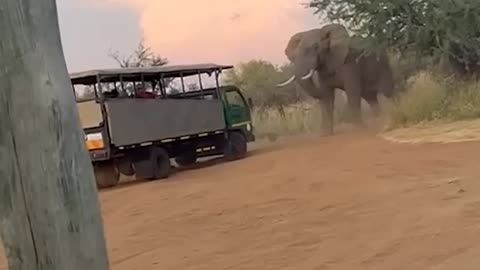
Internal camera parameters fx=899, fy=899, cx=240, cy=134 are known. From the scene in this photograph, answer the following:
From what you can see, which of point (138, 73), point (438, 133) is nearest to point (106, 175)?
point (138, 73)

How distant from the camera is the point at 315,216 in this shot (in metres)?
9.61

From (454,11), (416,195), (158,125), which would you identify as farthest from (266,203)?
(454,11)

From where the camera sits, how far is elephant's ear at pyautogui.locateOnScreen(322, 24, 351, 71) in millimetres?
24391

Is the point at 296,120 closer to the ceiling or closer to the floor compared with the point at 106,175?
closer to the floor

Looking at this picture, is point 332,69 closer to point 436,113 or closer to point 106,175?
point 436,113

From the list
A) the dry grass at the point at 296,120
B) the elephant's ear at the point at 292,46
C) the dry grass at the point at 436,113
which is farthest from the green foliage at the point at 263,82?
the dry grass at the point at 436,113

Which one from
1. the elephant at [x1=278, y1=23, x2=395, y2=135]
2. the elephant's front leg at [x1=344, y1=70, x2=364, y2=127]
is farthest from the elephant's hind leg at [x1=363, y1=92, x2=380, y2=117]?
the elephant's front leg at [x1=344, y1=70, x2=364, y2=127]

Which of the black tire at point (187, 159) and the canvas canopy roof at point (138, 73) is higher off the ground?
the canvas canopy roof at point (138, 73)

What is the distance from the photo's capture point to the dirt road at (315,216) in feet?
24.6

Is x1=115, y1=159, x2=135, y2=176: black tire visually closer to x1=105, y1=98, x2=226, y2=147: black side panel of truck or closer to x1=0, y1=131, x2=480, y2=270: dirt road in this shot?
x1=105, y1=98, x2=226, y2=147: black side panel of truck

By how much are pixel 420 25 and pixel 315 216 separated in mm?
11618

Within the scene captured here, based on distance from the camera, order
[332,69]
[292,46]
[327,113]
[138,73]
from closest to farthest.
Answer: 1. [138,73]
2. [327,113]
3. [332,69]
4. [292,46]

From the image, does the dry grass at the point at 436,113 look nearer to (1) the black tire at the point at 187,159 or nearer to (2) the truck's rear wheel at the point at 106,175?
(1) the black tire at the point at 187,159

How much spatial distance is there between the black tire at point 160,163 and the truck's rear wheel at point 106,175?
0.75 m
